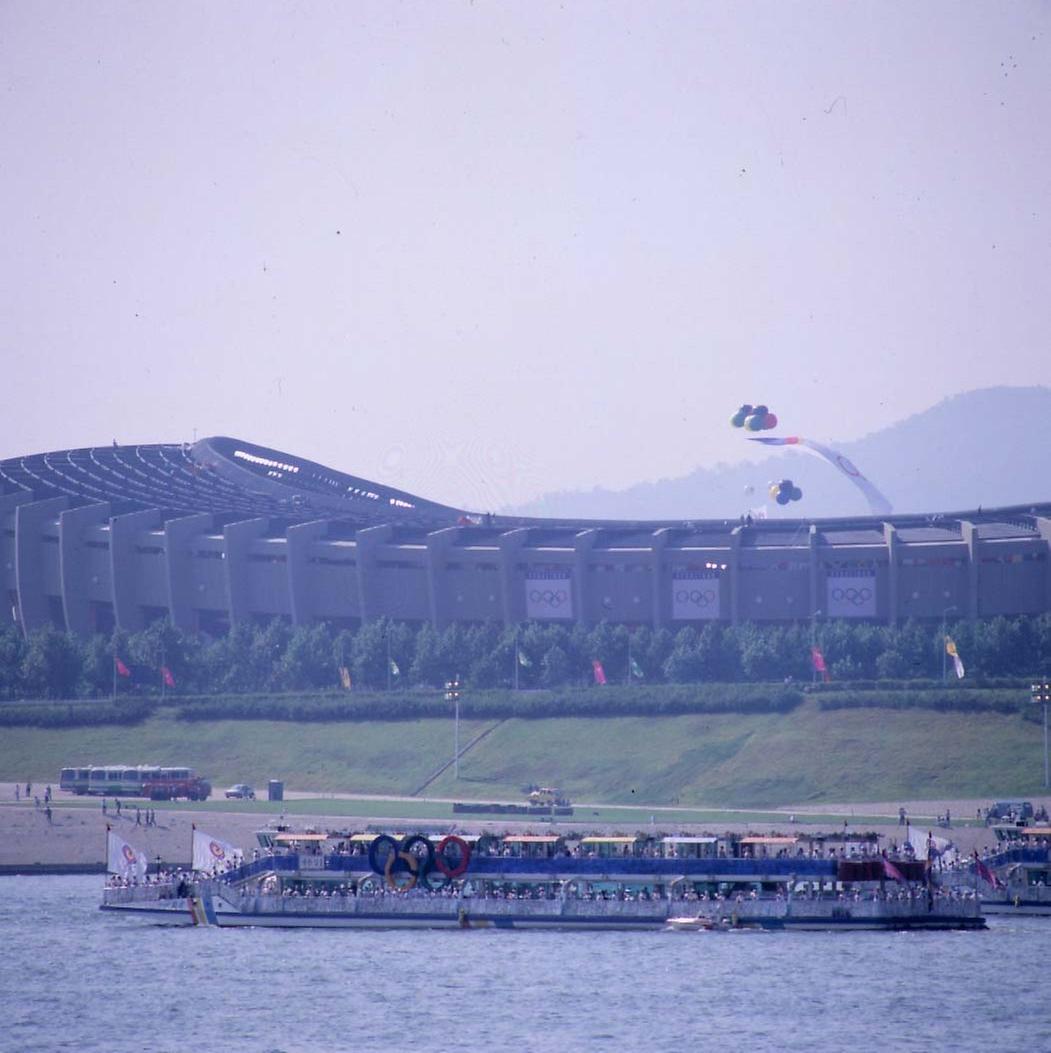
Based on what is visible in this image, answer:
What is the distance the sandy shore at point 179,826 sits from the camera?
13612 cm

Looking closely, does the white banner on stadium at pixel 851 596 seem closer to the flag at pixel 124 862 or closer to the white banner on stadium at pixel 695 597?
the white banner on stadium at pixel 695 597

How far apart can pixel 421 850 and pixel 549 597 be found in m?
86.7

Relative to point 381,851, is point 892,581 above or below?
above

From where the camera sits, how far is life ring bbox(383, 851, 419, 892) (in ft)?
365

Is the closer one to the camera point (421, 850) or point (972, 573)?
point (421, 850)

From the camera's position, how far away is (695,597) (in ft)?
637

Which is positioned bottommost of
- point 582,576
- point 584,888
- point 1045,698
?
point 584,888

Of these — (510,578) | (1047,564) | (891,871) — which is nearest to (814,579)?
(1047,564)

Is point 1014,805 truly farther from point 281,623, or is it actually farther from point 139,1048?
point 281,623

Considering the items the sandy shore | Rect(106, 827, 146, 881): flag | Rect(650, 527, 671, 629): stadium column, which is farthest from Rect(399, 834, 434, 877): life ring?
Rect(650, 527, 671, 629): stadium column

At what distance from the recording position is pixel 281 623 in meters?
199

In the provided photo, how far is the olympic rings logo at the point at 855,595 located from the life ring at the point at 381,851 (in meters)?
86.6

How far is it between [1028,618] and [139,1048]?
4445 inches

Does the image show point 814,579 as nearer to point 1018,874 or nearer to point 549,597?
point 549,597
